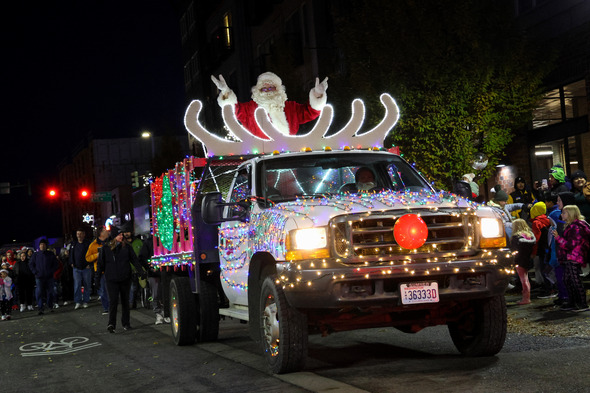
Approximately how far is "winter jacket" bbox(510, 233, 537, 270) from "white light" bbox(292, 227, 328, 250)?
5.79 metres

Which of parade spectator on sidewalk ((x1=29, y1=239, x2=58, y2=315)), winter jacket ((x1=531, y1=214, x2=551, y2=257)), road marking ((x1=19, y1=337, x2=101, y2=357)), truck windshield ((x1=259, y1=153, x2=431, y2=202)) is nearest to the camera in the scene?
truck windshield ((x1=259, y1=153, x2=431, y2=202))

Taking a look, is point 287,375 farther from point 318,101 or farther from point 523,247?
point 318,101

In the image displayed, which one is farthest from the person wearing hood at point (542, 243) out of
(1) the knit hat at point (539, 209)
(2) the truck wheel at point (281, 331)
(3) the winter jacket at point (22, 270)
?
→ (3) the winter jacket at point (22, 270)

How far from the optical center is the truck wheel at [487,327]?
26.8ft

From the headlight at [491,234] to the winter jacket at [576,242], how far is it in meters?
3.76

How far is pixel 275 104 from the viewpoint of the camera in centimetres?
1342

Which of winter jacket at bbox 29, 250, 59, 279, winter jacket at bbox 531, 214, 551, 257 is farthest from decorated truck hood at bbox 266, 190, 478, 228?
winter jacket at bbox 29, 250, 59, 279

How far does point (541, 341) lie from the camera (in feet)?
30.0

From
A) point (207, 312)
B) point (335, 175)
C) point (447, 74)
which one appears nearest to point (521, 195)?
point (447, 74)

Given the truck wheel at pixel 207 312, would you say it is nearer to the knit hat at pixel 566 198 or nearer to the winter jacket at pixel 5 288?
the knit hat at pixel 566 198

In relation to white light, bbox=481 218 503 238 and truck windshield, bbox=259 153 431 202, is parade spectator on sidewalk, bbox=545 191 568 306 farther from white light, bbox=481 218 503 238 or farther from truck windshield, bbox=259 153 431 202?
white light, bbox=481 218 503 238

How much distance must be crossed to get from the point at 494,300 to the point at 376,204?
4.80 ft

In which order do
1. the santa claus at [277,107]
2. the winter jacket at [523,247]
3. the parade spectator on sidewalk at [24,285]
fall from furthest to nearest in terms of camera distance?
the parade spectator on sidewalk at [24,285], the santa claus at [277,107], the winter jacket at [523,247]

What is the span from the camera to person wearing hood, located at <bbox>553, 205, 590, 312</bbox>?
1107cm
